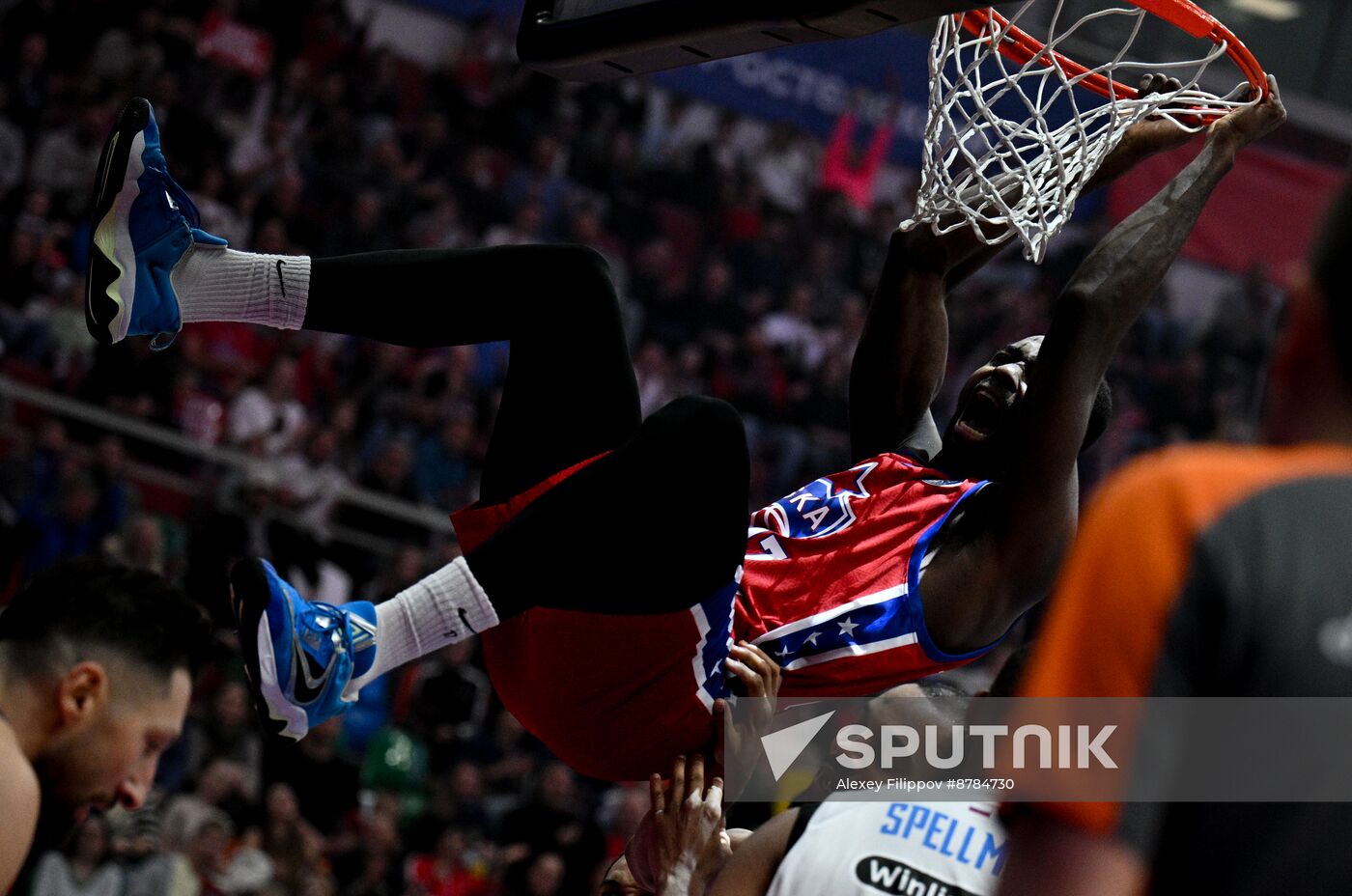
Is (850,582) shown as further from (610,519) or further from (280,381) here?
(280,381)

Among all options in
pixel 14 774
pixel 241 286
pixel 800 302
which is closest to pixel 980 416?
pixel 241 286

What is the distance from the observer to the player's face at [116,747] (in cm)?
237

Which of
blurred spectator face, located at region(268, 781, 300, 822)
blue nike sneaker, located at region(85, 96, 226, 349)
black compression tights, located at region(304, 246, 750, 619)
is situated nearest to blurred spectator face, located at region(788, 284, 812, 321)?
blurred spectator face, located at region(268, 781, 300, 822)

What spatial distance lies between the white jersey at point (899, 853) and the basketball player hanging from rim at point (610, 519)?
490mm

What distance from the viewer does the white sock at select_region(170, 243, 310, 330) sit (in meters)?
2.94

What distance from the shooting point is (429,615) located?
2.78 metres

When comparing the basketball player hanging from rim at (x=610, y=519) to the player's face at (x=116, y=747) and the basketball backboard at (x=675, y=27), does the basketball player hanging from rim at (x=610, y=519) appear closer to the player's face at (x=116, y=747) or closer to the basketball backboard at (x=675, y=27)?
the player's face at (x=116, y=747)

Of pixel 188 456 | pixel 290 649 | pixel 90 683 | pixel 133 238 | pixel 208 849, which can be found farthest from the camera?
pixel 188 456

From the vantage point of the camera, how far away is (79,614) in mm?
2449

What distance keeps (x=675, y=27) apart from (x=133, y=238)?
42.1 inches

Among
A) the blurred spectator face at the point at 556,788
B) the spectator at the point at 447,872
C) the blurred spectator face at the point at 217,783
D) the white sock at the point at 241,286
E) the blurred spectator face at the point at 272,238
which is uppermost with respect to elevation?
the white sock at the point at 241,286

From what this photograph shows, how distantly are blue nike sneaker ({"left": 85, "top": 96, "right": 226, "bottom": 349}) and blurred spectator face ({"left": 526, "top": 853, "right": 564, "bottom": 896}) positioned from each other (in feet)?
18.6

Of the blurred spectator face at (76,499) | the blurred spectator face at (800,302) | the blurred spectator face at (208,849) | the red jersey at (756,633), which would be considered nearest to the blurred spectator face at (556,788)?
the blurred spectator face at (208,849)

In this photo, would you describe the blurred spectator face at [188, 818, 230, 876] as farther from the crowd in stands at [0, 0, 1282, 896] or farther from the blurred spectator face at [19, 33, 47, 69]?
the blurred spectator face at [19, 33, 47, 69]
